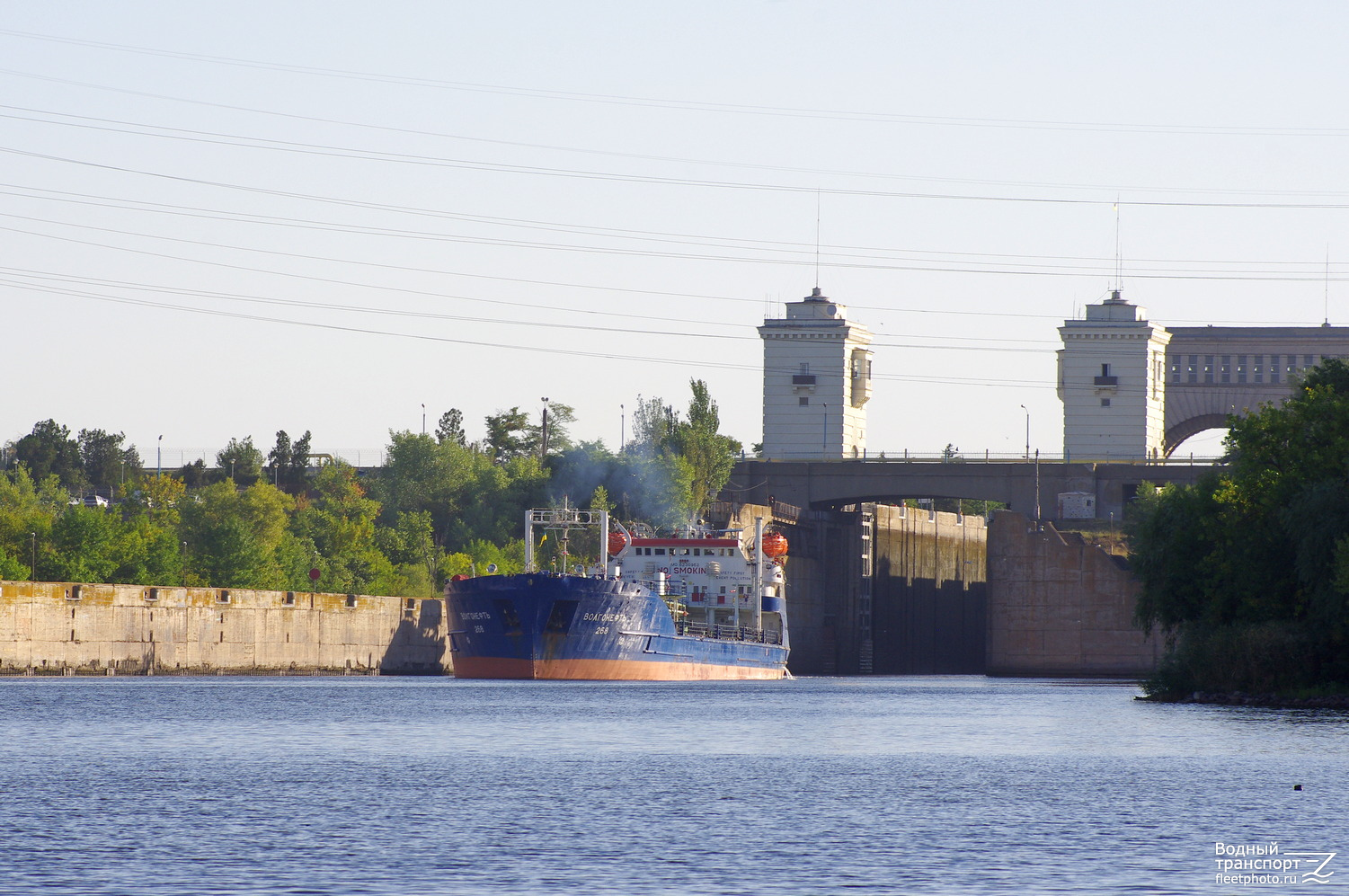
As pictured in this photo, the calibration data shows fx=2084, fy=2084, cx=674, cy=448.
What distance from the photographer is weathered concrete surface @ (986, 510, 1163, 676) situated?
13000 centimetres

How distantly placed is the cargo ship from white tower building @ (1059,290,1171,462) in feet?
142

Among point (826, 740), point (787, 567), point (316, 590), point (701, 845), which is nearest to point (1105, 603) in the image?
point (787, 567)

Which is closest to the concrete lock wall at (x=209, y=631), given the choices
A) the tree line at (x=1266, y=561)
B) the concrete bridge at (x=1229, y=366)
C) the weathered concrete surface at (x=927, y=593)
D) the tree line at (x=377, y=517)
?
the tree line at (x=377, y=517)

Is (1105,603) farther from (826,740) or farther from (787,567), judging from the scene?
(826,740)

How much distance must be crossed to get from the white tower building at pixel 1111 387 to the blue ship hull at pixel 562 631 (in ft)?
194

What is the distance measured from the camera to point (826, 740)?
5356 centimetres

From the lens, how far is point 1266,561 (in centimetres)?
6606

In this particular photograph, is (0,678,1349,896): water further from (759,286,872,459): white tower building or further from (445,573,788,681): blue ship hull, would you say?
(759,286,872,459): white tower building

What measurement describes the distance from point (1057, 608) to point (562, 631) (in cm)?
4718

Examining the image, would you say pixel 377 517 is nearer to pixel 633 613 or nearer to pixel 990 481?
pixel 990 481

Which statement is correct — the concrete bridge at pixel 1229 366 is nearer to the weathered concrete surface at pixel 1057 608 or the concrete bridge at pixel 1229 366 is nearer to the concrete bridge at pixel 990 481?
the concrete bridge at pixel 990 481

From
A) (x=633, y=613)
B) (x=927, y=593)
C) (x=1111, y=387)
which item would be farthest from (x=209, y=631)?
(x=1111, y=387)

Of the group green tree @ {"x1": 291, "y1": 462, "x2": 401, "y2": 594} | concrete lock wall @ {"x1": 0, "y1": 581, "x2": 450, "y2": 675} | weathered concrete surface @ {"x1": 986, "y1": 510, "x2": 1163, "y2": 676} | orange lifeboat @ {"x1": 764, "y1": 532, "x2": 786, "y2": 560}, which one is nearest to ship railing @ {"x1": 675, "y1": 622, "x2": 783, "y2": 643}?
orange lifeboat @ {"x1": 764, "y1": 532, "x2": 786, "y2": 560}

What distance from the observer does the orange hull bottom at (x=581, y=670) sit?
311 feet
